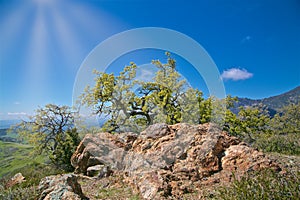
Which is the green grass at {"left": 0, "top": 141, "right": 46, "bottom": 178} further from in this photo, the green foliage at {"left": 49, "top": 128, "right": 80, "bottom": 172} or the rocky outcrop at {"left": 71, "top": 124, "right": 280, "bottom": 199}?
the rocky outcrop at {"left": 71, "top": 124, "right": 280, "bottom": 199}

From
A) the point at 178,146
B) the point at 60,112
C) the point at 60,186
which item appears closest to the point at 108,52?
the point at 178,146

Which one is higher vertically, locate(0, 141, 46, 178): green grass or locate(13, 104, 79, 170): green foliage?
locate(13, 104, 79, 170): green foliage

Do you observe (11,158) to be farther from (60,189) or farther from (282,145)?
(282,145)

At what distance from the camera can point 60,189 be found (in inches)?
217

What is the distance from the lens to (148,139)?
30.3 ft

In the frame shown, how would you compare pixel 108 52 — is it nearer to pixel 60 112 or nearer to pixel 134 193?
pixel 134 193

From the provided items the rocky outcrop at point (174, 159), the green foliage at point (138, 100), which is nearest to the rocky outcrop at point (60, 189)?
the rocky outcrop at point (174, 159)

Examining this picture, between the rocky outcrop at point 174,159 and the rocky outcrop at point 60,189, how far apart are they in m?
1.95

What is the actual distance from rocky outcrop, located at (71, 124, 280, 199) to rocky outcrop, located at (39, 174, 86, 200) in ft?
6.41

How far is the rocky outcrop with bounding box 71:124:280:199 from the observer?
6.40m

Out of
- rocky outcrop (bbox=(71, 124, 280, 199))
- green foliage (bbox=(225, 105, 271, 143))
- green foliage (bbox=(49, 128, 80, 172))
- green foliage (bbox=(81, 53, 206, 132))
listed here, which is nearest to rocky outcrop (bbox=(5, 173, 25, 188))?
rocky outcrop (bbox=(71, 124, 280, 199))

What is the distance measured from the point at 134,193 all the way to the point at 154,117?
36.0 feet

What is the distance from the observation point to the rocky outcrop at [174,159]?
6.40 m

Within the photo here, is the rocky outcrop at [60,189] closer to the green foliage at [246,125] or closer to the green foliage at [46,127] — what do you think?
the green foliage at [46,127]
